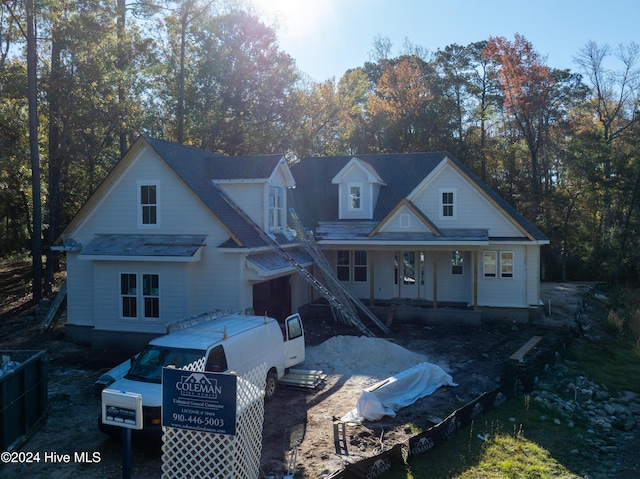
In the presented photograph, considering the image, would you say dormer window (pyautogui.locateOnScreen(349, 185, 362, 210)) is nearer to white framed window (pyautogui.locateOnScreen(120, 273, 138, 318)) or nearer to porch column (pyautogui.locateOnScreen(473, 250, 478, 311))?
porch column (pyautogui.locateOnScreen(473, 250, 478, 311))

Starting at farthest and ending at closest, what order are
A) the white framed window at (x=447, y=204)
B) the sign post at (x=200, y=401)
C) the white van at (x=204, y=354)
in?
the white framed window at (x=447, y=204)
the white van at (x=204, y=354)
the sign post at (x=200, y=401)

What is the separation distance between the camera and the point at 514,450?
36.1 ft

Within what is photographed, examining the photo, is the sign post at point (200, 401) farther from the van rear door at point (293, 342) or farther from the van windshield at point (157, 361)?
the van rear door at point (293, 342)

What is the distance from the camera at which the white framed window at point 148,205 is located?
63.5ft

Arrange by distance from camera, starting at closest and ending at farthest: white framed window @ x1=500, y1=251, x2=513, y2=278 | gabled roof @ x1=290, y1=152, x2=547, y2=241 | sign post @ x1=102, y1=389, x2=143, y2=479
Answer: sign post @ x1=102, y1=389, x2=143, y2=479 < white framed window @ x1=500, y1=251, x2=513, y2=278 < gabled roof @ x1=290, y1=152, x2=547, y2=241

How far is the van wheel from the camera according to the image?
42.6ft

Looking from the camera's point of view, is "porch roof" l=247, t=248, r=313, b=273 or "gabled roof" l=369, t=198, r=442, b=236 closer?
"porch roof" l=247, t=248, r=313, b=273

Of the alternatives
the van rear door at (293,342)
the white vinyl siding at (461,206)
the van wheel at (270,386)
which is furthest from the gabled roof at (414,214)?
the van wheel at (270,386)

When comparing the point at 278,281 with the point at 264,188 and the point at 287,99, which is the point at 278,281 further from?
the point at 287,99

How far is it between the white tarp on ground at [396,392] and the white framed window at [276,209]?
29.6 ft

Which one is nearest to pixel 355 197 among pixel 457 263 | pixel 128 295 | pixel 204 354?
pixel 457 263

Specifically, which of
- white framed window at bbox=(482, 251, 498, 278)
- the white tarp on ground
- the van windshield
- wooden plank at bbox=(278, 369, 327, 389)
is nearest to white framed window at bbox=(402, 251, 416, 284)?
white framed window at bbox=(482, 251, 498, 278)

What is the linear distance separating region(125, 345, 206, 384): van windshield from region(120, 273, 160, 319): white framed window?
291 inches

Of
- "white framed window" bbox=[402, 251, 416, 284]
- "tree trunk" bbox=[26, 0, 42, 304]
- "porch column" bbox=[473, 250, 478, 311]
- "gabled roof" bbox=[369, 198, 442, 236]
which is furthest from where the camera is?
"white framed window" bbox=[402, 251, 416, 284]
